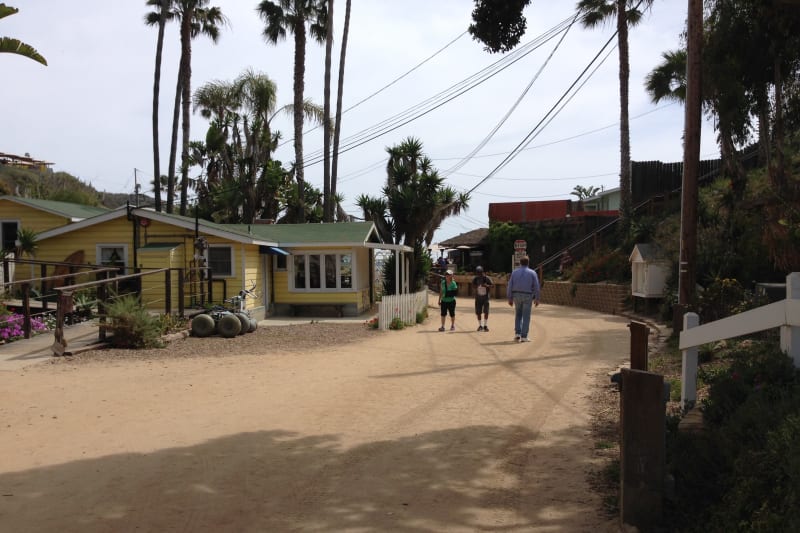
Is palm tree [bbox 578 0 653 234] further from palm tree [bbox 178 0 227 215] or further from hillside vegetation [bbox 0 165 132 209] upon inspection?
hillside vegetation [bbox 0 165 132 209]

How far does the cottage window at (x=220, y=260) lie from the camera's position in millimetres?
20562

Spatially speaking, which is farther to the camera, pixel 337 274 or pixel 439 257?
pixel 439 257

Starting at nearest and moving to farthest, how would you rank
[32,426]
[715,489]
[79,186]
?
[715,489], [32,426], [79,186]

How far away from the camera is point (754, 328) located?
16.7ft

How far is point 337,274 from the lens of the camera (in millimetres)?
22141

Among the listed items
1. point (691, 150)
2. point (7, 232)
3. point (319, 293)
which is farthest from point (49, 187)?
point (691, 150)

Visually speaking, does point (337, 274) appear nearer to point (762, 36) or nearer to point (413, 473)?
point (762, 36)

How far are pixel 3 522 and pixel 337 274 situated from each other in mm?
17814

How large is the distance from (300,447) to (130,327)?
8062 mm

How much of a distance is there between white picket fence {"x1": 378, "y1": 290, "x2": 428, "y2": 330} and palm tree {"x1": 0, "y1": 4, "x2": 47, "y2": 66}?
9.41m

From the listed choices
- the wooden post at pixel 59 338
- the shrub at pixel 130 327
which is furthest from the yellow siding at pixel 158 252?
the wooden post at pixel 59 338

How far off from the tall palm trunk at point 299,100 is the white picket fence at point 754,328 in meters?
27.7

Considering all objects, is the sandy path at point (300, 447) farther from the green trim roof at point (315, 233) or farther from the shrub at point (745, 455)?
the green trim roof at point (315, 233)

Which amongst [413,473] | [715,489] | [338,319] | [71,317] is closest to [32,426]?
[413,473]
